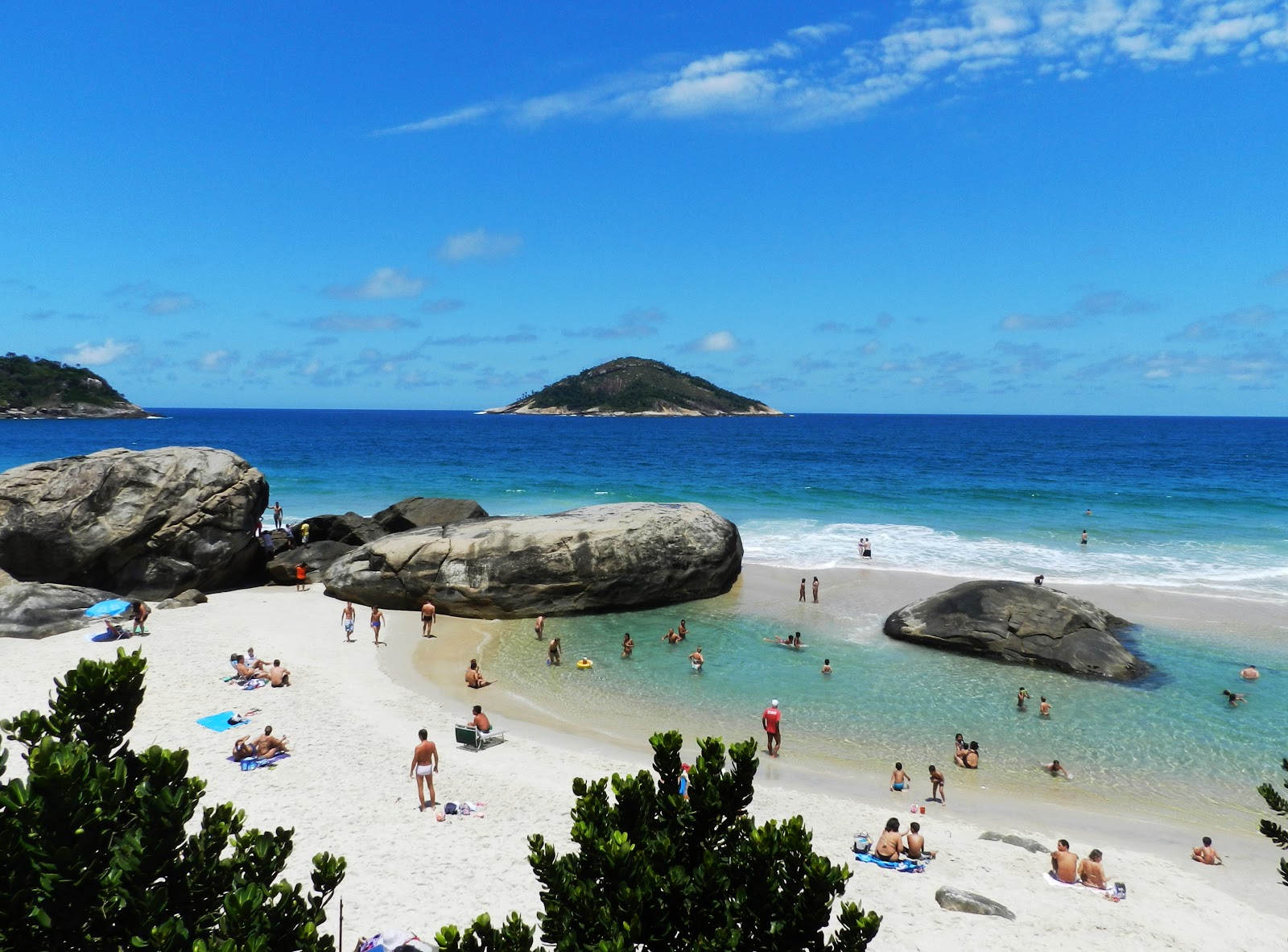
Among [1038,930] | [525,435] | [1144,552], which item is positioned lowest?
[1038,930]

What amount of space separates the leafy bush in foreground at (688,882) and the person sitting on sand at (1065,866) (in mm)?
7911

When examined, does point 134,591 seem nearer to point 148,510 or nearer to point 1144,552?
point 148,510

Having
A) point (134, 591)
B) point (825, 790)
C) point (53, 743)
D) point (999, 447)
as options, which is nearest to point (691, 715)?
point (825, 790)

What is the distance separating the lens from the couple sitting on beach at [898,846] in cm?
1218

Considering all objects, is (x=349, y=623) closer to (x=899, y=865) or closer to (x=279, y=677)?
(x=279, y=677)

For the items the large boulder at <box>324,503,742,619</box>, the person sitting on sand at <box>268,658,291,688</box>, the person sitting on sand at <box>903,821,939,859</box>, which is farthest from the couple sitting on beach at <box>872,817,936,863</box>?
the large boulder at <box>324,503,742,619</box>

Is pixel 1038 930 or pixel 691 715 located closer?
pixel 1038 930

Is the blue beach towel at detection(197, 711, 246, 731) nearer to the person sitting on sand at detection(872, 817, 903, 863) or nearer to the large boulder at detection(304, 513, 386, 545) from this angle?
the person sitting on sand at detection(872, 817, 903, 863)

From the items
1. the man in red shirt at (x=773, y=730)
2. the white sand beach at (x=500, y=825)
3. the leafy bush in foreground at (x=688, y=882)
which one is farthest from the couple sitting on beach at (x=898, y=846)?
the leafy bush in foreground at (x=688, y=882)

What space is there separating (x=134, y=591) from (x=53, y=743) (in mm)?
23859

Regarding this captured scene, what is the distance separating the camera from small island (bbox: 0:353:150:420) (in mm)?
145750

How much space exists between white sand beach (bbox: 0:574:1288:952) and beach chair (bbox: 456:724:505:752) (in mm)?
188

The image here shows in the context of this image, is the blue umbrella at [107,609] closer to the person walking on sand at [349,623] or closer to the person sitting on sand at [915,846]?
the person walking on sand at [349,623]

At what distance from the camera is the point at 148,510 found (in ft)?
86.1
